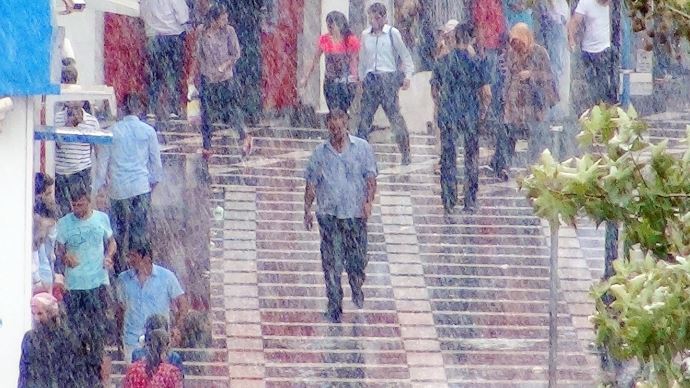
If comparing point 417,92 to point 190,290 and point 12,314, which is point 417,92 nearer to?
A: point 190,290

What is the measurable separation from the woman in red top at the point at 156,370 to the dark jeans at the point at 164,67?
7512 mm

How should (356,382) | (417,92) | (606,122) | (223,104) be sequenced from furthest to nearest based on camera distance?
(417,92) → (223,104) → (356,382) → (606,122)

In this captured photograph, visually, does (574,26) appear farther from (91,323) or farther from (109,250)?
(91,323)

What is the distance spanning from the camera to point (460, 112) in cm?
1473

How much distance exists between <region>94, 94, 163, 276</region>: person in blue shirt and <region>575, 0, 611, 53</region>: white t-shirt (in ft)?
16.0

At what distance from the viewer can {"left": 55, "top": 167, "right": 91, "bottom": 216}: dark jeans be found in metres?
13.2

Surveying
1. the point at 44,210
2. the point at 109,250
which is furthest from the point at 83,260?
the point at 44,210

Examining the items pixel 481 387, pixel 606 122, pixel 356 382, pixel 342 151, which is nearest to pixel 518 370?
pixel 481 387

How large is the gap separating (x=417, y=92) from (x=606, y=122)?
14144 mm

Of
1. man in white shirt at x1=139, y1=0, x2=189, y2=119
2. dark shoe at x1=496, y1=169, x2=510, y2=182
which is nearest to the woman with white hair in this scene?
dark shoe at x1=496, y1=169, x2=510, y2=182

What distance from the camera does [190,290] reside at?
39.4ft

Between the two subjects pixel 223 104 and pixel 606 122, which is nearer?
pixel 606 122

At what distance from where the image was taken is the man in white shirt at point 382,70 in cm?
1571

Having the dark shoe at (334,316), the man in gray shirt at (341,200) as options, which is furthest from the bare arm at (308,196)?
the dark shoe at (334,316)
